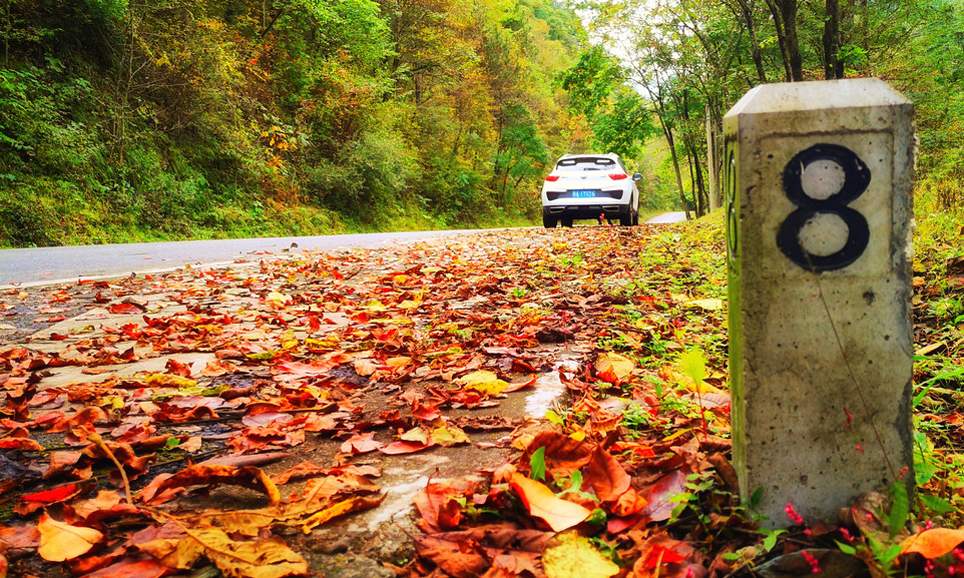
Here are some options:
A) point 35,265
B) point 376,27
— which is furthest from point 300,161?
point 35,265

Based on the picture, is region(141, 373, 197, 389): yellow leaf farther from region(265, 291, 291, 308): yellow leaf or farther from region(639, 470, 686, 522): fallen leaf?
region(639, 470, 686, 522): fallen leaf

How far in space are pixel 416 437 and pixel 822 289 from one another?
3.67ft

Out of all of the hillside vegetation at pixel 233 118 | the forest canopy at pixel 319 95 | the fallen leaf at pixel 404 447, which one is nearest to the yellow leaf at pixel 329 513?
the fallen leaf at pixel 404 447

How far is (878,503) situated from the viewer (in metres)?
1.12

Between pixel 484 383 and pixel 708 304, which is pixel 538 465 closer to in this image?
A: pixel 484 383

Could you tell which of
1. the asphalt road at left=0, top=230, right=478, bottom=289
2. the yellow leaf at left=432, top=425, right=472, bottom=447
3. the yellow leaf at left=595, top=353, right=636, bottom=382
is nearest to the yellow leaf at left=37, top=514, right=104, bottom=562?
the yellow leaf at left=432, top=425, right=472, bottom=447

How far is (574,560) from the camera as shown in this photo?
46.2 inches

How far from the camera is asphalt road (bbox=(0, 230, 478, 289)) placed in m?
5.68

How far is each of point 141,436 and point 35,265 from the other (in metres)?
5.61

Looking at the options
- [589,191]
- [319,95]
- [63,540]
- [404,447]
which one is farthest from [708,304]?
[319,95]

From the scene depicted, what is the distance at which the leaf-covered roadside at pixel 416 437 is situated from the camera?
3.89ft

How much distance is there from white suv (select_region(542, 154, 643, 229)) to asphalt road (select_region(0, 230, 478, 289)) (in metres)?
4.39

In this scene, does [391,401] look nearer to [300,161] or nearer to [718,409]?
[718,409]

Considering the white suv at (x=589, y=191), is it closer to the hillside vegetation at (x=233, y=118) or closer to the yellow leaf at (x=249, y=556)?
the hillside vegetation at (x=233, y=118)
